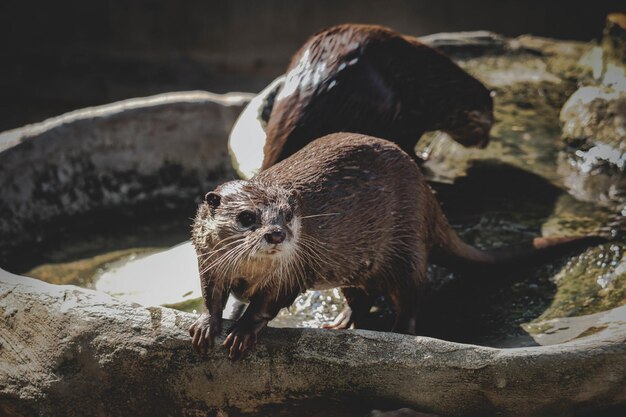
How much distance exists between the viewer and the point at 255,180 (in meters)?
2.46

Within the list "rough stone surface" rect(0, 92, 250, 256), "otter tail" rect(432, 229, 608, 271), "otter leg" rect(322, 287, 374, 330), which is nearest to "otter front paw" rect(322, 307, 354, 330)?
"otter leg" rect(322, 287, 374, 330)

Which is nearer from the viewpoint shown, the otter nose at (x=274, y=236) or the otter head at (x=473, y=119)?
the otter nose at (x=274, y=236)

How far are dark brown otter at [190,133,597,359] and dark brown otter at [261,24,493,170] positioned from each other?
453mm

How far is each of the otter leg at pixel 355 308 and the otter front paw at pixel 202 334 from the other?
2.28 feet

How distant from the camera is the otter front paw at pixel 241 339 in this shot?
7.32 ft

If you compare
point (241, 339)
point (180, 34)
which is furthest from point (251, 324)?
point (180, 34)

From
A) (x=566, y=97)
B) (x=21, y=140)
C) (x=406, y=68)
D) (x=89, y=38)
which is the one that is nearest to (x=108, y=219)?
(x=21, y=140)

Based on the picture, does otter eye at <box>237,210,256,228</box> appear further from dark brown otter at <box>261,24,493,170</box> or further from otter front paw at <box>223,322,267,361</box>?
dark brown otter at <box>261,24,493,170</box>

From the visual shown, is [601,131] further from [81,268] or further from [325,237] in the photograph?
[81,268]

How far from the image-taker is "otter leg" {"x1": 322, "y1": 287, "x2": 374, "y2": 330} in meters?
2.85

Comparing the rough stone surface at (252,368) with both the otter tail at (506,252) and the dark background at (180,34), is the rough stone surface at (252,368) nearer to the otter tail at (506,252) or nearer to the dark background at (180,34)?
the otter tail at (506,252)

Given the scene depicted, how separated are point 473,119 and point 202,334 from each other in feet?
6.02

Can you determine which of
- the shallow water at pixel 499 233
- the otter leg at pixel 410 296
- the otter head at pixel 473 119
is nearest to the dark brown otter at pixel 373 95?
the otter head at pixel 473 119

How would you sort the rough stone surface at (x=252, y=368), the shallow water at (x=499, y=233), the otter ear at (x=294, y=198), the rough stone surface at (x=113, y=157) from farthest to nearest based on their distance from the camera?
the rough stone surface at (x=113, y=157), the shallow water at (x=499, y=233), the otter ear at (x=294, y=198), the rough stone surface at (x=252, y=368)
